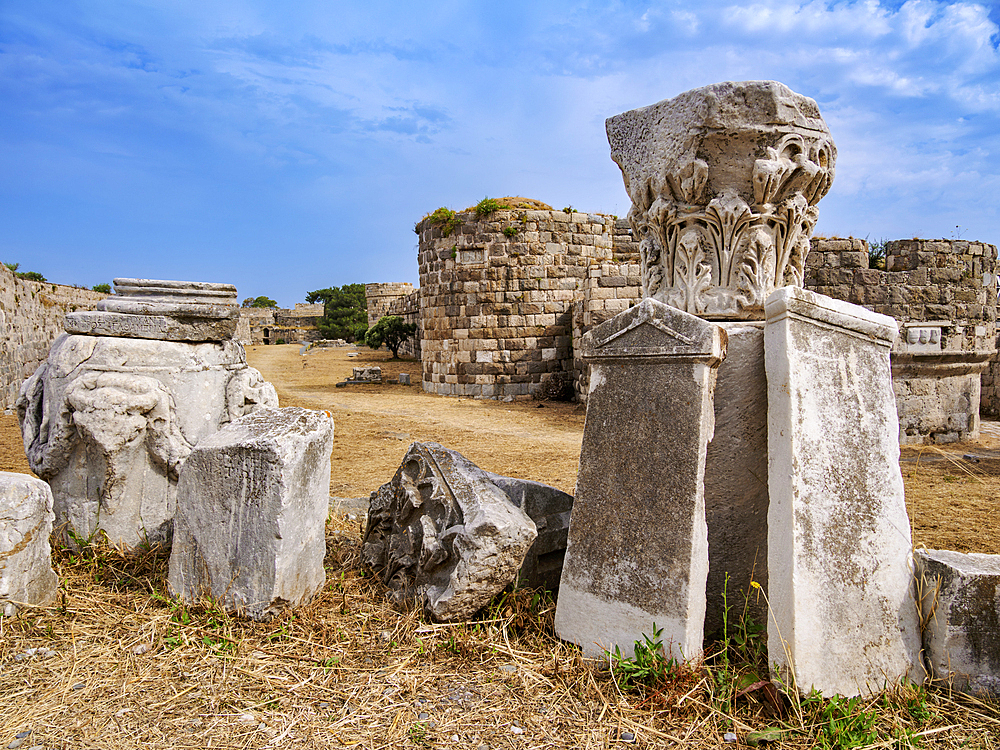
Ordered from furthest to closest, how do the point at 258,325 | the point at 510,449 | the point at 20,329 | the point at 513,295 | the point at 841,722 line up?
the point at 258,325, the point at 513,295, the point at 20,329, the point at 510,449, the point at 841,722

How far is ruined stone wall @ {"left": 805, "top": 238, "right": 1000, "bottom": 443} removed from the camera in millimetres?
8031

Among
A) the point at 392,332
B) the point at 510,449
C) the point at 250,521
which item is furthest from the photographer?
the point at 392,332

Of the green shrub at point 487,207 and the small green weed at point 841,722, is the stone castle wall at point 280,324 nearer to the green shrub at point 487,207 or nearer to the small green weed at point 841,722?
the green shrub at point 487,207

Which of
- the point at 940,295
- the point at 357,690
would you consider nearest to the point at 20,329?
the point at 357,690

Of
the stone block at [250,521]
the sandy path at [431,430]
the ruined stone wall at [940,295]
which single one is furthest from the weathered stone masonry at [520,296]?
the stone block at [250,521]

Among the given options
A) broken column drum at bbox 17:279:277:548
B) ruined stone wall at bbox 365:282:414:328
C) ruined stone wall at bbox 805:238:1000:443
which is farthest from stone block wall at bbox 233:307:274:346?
broken column drum at bbox 17:279:277:548

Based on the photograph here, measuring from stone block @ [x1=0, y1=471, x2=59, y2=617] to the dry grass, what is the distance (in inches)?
3.3

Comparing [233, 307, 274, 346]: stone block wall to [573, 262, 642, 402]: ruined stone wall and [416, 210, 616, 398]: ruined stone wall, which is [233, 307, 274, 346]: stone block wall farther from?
[573, 262, 642, 402]: ruined stone wall

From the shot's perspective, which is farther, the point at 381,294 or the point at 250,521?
the point at 381,294

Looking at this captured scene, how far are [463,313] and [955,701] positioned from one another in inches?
461

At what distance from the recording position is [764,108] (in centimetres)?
282

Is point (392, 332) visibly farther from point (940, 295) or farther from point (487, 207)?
point (940, 295)

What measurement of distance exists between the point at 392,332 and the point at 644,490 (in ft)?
62.5

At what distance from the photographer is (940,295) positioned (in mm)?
8430
